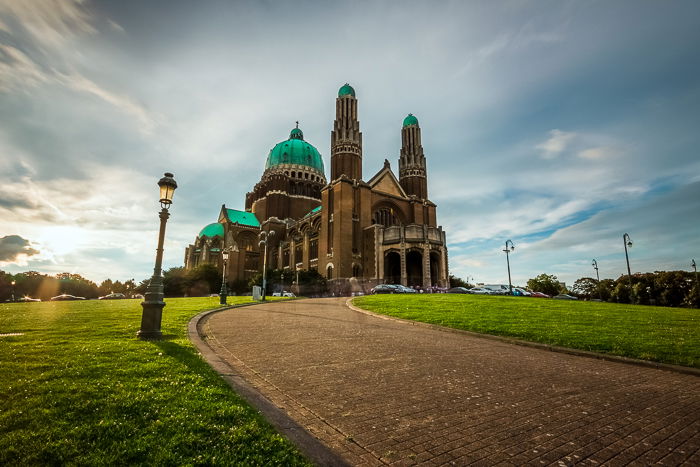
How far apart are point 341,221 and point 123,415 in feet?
140

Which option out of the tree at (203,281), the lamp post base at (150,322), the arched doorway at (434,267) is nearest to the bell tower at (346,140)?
the arched doorway at (434,267)

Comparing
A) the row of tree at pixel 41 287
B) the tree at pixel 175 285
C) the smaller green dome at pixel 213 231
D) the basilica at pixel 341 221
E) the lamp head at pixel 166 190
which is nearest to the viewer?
the lamp head at pixel 166 190

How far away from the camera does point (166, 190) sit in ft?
32.5

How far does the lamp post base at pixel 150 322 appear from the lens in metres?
8.33

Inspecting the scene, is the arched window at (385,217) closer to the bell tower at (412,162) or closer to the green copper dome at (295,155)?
the bell tower at (412,162)

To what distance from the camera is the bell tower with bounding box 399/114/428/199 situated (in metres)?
57.6

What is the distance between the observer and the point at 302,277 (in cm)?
4422

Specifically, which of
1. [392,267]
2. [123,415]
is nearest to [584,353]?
[123,415]

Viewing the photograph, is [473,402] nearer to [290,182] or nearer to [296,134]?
[290,182]

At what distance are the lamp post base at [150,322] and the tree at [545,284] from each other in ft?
266

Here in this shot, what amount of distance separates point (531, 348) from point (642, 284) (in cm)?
5536

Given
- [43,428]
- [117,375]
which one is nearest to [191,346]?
[117,375]

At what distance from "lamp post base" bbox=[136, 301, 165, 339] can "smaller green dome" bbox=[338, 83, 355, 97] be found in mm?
53004

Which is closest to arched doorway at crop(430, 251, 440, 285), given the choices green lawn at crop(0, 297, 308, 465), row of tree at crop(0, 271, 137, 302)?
green lawn at crop(0, 297, 308, 465)
